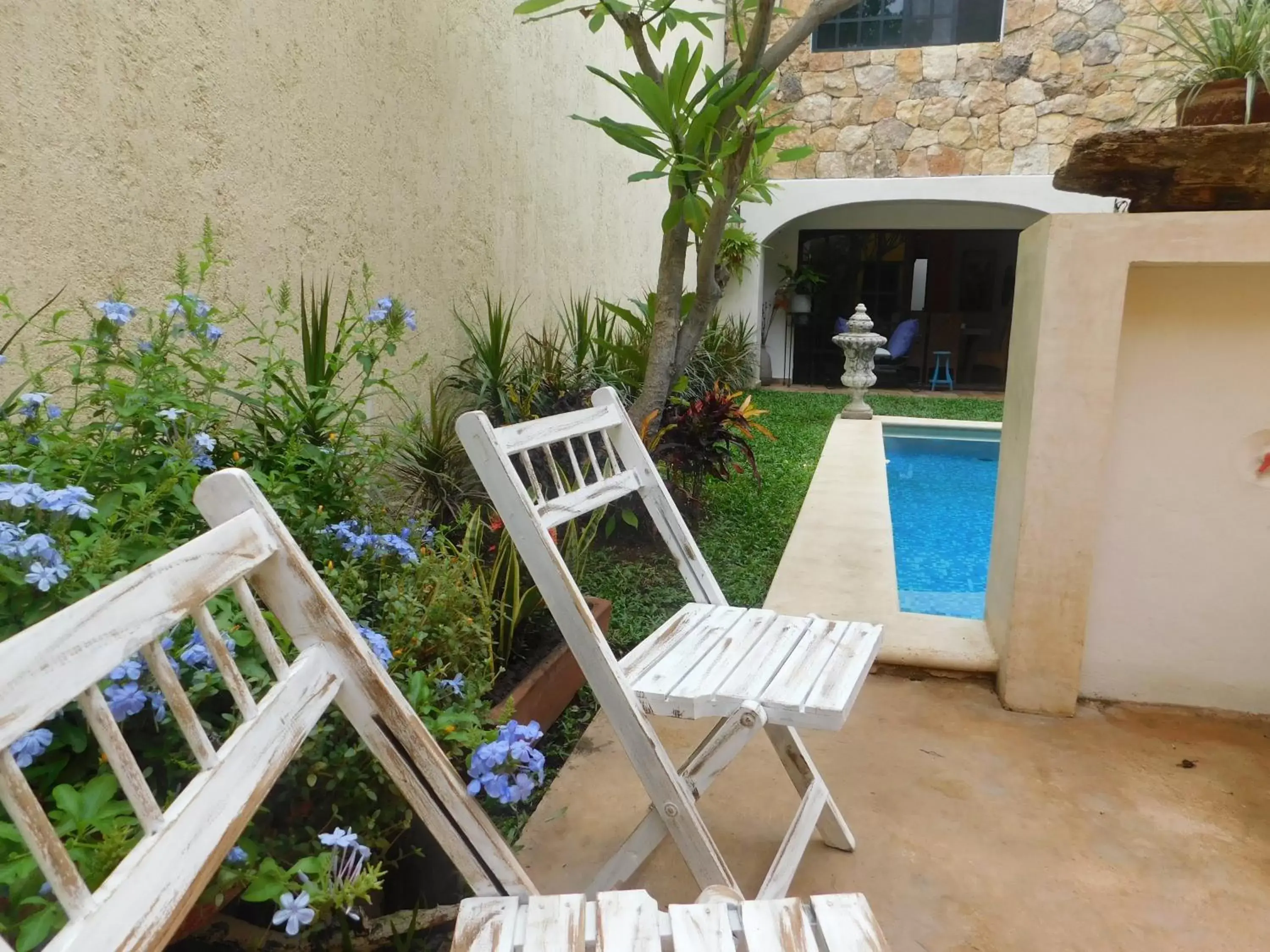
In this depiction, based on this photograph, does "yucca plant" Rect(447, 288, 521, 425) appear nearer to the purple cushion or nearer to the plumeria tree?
the plumeria tree

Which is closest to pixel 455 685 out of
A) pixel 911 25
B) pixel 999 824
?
pixel 999 824

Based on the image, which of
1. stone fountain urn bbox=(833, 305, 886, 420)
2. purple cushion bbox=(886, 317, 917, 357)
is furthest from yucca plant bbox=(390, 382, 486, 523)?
purple cushion bbox=(886, 317, 917, 357)

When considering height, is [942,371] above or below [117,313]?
below

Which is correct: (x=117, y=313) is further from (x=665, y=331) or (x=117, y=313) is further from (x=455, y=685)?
(x=665, y=331)

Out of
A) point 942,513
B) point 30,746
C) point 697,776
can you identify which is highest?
point 30,746

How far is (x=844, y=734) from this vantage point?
7.00 ft

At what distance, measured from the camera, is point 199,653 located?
996mm

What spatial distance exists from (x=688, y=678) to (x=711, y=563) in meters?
Result: 2.06

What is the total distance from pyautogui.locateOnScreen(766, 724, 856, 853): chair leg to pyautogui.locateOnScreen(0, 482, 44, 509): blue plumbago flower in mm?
1257

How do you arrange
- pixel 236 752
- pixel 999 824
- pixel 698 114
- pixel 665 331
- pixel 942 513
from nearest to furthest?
1. pixel 236 752
2. pixel 999 824
3. pixel 698 114
4. pixel 665 331
5. pixel 942 513

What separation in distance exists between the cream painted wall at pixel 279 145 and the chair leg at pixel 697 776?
1.55 metres

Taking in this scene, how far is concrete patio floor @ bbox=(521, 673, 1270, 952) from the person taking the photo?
4.88ft

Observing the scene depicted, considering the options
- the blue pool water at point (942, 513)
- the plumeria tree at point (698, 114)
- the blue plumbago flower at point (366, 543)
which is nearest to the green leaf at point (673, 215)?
the plumeria tree at point (698, 114)

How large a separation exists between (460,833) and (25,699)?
54 cm
